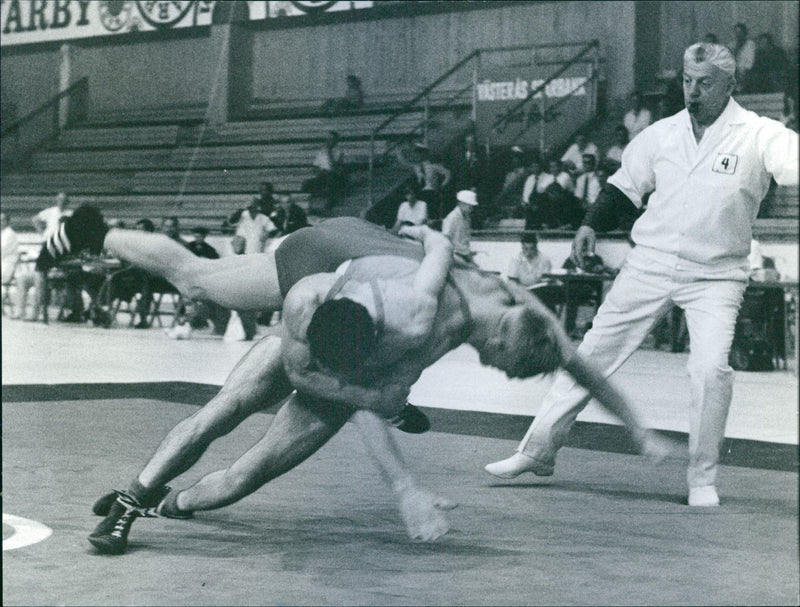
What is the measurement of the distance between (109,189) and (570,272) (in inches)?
324

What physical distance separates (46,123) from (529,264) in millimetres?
10774

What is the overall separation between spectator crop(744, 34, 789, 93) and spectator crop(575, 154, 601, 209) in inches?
74.2

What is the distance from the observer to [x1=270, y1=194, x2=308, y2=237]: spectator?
11405 mm

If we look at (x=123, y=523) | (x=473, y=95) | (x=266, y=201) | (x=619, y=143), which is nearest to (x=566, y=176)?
(x=619, y=143)

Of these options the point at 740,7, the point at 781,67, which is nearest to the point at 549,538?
the point at 781,67

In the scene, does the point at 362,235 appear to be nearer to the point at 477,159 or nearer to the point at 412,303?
Result: the point at 412,303

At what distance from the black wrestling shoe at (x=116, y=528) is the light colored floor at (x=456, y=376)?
295 centimetres

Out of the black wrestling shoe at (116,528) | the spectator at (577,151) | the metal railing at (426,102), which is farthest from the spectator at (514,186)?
the black wrestling shoe at (116,528)

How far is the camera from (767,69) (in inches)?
474

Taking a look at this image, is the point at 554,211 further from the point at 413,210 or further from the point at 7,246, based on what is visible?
the point at 7,246

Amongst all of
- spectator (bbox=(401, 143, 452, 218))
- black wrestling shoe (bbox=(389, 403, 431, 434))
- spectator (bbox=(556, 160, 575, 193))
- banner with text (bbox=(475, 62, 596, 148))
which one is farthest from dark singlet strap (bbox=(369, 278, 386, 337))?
banner with text (bbox=(475, 62, 596, 148))

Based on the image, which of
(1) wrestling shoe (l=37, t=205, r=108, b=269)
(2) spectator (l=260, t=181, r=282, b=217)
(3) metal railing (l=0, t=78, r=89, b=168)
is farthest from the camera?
(3) metal railing (l=0, t=78, r=89, b=168)

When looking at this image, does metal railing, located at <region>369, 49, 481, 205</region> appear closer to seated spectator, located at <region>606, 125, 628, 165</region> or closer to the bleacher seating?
the bleacher seating

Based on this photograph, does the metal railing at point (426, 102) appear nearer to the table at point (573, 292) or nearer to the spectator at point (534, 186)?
the spectator at point (534, 186)
